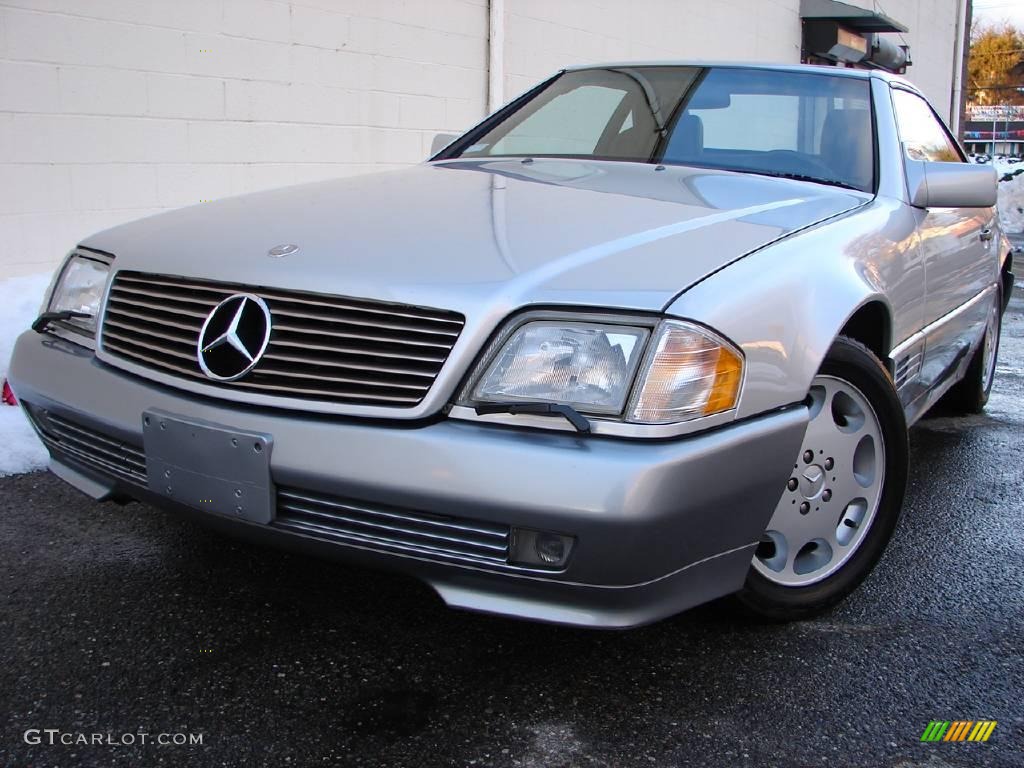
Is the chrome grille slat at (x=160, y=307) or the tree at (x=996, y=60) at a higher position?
the tree at (x=996, y=60)

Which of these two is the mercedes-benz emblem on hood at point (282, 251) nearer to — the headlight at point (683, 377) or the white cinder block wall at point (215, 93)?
the headlight at point (683, 377)

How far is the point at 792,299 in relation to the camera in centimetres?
214

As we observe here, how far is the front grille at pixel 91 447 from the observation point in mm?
2189

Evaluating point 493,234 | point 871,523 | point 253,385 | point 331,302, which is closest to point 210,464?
point 253,385

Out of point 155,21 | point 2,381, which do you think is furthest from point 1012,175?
point 2,381

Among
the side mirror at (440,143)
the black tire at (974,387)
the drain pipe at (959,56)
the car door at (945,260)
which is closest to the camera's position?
the car door at (945,260)

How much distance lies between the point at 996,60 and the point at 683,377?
7234 centimetres

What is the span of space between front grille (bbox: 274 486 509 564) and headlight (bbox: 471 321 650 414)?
243mm

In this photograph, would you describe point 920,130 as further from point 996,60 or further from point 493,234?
point 996,60

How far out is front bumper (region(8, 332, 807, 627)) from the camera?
1794 mm

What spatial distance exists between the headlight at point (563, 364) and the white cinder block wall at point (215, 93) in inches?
160

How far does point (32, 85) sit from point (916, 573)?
4.57 meters

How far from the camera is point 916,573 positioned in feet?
9.46

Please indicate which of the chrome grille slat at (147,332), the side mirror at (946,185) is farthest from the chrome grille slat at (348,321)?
the side mirror at (946,185)
